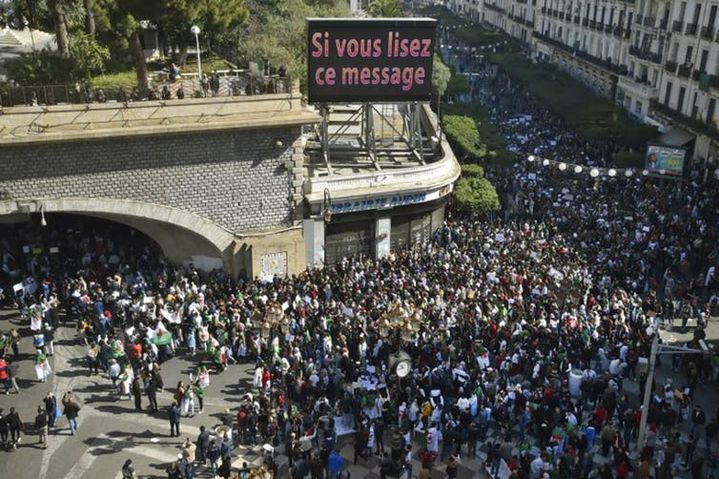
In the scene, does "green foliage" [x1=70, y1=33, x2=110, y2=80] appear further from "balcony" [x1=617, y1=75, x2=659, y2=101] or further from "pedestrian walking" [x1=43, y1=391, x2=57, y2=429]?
"balcony" [x1=617, y1=75, x2=659, y2=101]

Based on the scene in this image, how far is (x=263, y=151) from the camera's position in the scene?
25.6 m

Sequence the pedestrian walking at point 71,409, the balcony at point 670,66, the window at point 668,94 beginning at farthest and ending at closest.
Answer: the window at point 668,94
the balcony at point 670,66
the pedestrian walking at point 71,409

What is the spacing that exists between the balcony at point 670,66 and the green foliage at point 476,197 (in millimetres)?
19313

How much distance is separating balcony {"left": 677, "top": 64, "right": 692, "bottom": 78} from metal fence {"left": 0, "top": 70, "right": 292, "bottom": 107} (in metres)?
27.5

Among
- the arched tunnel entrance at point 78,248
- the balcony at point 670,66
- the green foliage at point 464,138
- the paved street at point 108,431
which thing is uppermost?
the balcony at point 670,66

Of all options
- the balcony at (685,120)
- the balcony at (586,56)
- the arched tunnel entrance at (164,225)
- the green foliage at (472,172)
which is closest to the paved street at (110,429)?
the arched tunnel entrance at (164,225)

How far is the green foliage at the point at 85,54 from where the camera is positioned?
24562mm

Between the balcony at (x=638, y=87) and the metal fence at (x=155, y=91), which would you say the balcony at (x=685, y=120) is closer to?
the balcony at (x=638, y=87)

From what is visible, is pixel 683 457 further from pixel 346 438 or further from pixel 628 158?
pixel 628 158

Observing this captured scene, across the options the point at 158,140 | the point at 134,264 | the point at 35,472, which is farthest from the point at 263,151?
the point at 35,472

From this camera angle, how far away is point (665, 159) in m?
34.7

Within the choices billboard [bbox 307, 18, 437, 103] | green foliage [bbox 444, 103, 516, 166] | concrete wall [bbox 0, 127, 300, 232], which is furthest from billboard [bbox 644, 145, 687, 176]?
concrete wall [bbox 0, 127, 300, 232]

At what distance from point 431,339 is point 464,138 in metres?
20.7

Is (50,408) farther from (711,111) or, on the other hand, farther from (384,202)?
(711,111)
